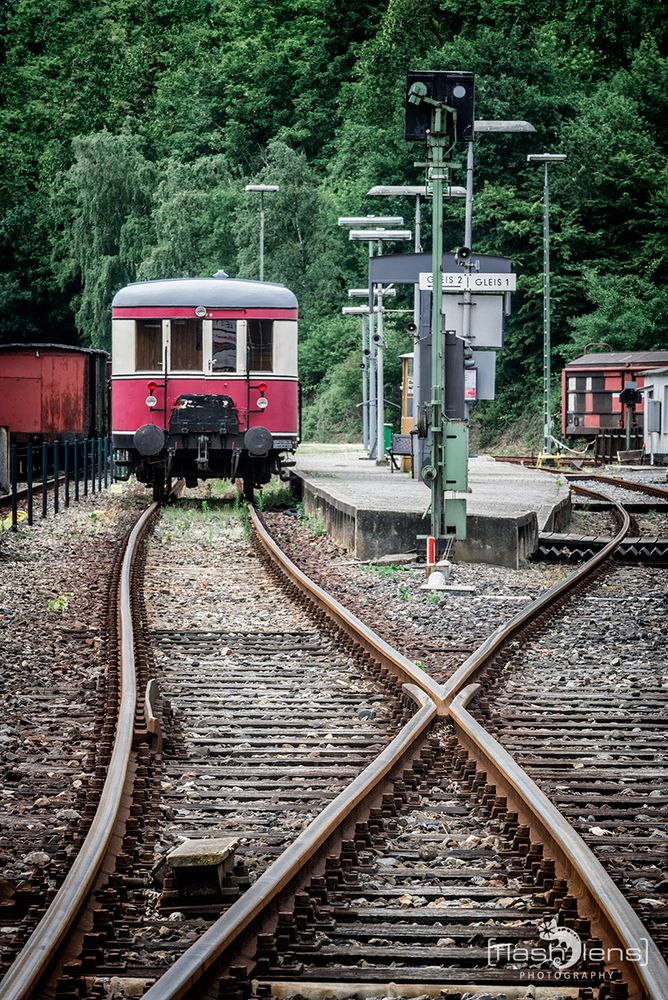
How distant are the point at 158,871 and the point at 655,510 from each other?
66.5 feet

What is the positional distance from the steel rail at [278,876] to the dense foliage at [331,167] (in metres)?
43.0

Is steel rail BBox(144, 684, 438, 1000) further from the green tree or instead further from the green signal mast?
the green tree

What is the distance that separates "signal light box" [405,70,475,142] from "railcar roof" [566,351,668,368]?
3339 centimetres

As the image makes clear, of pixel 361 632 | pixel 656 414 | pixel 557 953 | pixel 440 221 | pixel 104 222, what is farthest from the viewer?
pixel 104 222

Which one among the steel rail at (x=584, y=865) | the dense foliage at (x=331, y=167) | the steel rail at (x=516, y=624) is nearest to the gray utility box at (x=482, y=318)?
the steel rail at (x=516, y=624)

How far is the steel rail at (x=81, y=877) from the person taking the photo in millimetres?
3889

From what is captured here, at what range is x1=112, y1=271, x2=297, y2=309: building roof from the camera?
2122 centimetres

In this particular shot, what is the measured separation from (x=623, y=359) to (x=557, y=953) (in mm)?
44929

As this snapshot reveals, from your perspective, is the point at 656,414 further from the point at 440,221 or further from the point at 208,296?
the point at 440,221

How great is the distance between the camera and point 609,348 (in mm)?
53156

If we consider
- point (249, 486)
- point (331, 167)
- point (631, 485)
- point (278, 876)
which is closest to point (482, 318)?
point (249, 486)

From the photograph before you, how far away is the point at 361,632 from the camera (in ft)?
32.2

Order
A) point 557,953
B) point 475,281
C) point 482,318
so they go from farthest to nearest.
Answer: point 482,318, point 475,281, point 557,953

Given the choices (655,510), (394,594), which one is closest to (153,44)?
(655,510)
